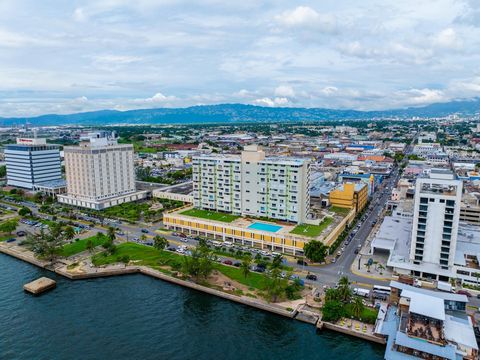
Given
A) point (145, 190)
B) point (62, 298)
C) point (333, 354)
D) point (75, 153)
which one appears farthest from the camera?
point (145, 190)

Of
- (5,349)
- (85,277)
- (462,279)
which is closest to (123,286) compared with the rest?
(85,277)

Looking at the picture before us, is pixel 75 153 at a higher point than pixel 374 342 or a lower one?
higher

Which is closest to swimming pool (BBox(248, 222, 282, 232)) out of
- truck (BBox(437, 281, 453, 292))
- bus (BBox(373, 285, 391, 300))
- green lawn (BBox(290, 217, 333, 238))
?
green lawn (BBox(290, 217, 333, 238))

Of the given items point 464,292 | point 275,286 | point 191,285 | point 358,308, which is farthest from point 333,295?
point 191,285

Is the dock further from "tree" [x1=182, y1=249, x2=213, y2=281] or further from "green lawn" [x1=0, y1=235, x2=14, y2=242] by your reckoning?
"green lawn" [x1=0, y1=235, x2=14, y2=242]

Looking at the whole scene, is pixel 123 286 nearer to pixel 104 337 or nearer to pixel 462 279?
pixel 104 337
